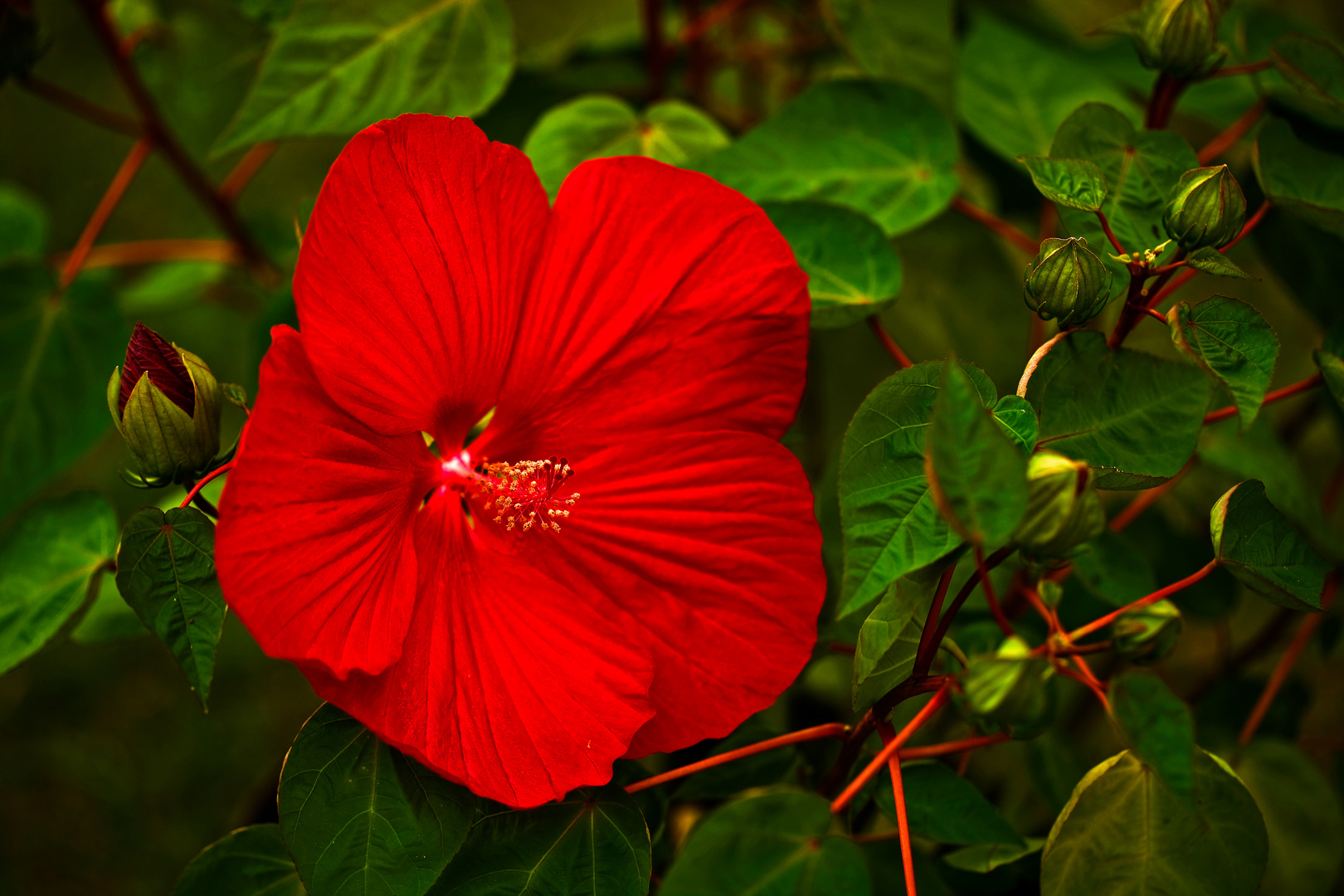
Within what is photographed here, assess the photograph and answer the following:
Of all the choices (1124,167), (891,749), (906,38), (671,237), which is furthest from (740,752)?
(906,38)

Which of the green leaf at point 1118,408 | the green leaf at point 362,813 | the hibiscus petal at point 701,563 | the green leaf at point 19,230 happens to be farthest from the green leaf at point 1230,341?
the green leaf at point 19,230

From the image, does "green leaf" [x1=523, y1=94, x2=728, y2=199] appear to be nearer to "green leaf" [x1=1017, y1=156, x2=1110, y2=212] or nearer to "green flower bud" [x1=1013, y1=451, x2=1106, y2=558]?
"green leaf" [x1=1017, y1=156, x2=1110, y2=212]

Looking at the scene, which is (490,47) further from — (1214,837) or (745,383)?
(1214,837)

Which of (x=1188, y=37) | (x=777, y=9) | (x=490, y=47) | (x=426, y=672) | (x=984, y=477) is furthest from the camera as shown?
(x=777, y=9)

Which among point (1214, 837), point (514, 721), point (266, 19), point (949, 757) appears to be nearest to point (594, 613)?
point (514, 721)

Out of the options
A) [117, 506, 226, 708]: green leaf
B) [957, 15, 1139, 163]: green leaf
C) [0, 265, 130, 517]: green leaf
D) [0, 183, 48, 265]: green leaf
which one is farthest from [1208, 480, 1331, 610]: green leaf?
[0, 183, 48, 265]: green leaf

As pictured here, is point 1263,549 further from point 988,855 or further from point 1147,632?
point 988,855
